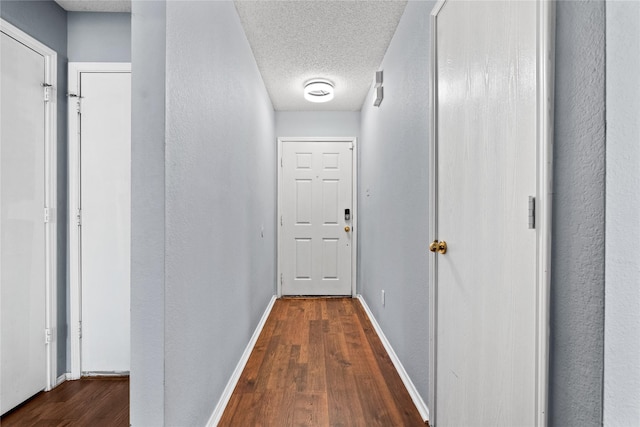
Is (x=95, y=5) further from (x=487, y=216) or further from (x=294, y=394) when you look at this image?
(x=294, y=394)

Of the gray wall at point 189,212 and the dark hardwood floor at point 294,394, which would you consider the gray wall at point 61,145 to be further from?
the gray wall at point 189,212

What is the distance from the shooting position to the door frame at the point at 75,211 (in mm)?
2045

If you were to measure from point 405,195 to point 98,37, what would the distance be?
2.20 meters

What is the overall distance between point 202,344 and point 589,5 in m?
1.74

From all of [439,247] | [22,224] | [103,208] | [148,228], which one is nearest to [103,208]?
[103,208]

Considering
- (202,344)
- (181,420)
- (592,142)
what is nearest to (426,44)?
(592,142)

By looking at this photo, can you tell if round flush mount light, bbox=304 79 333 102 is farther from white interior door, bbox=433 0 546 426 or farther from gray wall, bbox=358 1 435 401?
white interior door, bbox=433 0 546 426

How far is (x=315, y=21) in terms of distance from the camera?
7.43ft

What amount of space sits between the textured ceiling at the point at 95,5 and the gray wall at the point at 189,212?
689 millimetres

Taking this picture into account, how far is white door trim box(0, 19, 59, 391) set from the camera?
1930 millimetres

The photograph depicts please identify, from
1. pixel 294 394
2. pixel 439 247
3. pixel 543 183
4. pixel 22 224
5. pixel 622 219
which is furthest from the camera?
pixel 294 394

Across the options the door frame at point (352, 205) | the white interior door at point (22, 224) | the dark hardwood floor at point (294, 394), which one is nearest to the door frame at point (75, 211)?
the white interior door at point (22, 224)

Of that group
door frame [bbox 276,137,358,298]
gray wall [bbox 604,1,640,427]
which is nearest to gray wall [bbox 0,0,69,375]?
door frame [bbox 276,137,358,298]

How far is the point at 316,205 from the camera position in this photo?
4.14 m
